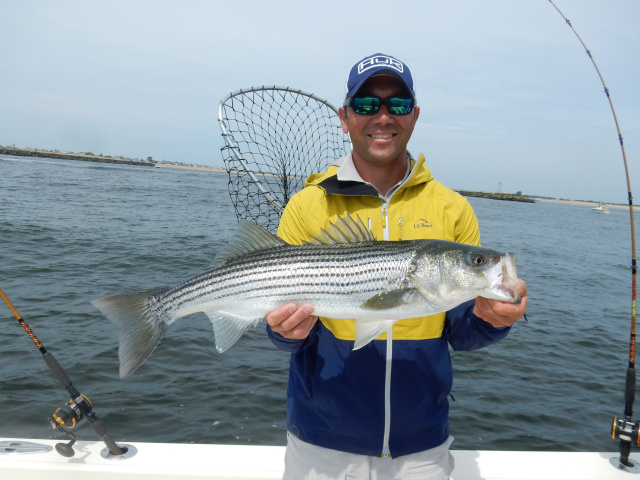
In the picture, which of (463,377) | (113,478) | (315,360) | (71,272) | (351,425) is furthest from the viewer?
(71,272)

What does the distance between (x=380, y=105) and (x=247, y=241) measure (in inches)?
57.6

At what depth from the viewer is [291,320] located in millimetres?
3041

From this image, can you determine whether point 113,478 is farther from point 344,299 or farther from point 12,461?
point 344,299

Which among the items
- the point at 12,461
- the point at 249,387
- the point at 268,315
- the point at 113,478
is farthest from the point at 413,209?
the point at 249,387

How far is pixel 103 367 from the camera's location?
867 cm

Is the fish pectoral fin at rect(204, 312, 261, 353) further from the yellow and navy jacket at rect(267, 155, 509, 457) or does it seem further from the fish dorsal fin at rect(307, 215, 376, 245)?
the fish dorsal fin at rect(307, 215, 376, 245)

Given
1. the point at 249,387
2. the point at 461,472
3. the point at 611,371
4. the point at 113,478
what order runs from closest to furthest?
1. the point at 113,478
2. the point at 461,472
3. the point at 249,387
4. the point at 611,371

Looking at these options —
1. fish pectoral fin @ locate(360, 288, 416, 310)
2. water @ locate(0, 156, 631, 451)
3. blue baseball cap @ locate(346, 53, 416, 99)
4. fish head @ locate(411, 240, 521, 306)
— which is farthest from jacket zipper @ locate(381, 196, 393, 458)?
water @ locate(0, 156, 631, 451)

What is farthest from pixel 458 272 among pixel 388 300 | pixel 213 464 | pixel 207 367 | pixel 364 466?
pixel 207 367

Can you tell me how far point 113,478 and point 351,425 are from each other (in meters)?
2.20

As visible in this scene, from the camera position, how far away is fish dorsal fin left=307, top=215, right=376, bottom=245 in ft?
10.7

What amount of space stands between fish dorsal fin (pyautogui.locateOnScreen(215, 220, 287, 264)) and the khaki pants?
1479 mm

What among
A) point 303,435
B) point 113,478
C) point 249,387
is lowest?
point 249,387

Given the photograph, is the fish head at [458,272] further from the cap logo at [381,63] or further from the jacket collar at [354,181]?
the cap logo at [381,63]
